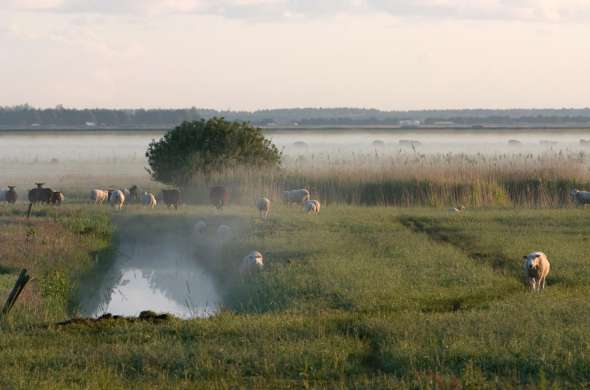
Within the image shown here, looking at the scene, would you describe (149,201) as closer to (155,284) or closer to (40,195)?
(40,195)

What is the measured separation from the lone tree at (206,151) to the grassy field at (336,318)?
43.2ft

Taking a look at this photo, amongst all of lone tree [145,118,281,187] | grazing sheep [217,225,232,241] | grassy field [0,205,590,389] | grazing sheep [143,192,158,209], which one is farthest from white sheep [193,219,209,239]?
lone tree [145,118,281,187]

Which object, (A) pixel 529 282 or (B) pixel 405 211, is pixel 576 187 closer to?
(B) pixel 405 211

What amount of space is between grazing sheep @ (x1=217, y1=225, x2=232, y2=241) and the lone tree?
511 inches

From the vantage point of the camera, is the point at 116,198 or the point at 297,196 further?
the point at 116,198

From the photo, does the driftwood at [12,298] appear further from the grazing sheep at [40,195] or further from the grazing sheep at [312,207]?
the grazing sheep at [40,195]

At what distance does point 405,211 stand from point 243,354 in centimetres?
1955

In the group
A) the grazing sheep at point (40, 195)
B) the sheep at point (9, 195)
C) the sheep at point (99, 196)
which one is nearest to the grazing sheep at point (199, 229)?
the grazing sheep at point (40, 195)

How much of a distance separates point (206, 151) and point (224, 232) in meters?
14.7

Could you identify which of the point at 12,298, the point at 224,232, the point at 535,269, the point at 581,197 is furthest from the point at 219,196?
the point at 12,298

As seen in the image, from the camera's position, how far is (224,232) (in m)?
27.2

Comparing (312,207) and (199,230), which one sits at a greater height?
(312,207)

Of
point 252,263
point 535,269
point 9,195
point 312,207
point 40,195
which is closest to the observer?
point 535,269

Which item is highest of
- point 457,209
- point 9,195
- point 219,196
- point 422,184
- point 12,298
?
point 12,298
